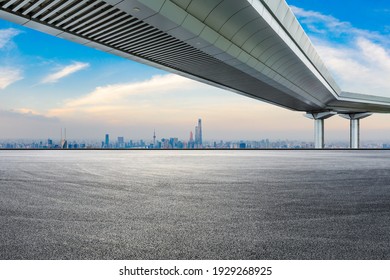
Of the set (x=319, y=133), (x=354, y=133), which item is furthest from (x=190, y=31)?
(x=354, y=133)

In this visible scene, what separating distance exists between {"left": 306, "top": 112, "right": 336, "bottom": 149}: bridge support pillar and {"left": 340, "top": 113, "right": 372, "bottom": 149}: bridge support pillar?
500 cm

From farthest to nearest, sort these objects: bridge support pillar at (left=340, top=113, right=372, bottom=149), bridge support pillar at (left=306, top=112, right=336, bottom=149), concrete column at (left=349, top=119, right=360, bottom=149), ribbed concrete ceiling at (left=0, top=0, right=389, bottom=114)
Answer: bridge support pillar at (left=340, top=113, right=372, bottom=149), bridge support pillar at (left=306, top=112, right=336, bottom=149), concrete column at (left=349, top=119, right=360, bottom=149), ribbed concrete ceiling at (left=0, top=0, right=389, bottom=114)

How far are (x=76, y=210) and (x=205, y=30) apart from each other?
12952 mm

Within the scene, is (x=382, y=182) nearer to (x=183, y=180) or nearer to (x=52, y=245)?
(x=183, y=180)

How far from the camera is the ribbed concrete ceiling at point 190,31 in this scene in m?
13.2

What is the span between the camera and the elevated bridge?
43.3 feet

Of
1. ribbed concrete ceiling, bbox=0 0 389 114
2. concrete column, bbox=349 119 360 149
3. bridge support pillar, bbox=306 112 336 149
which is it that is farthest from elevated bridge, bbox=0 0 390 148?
concrete column, bbox=349 119 360 149

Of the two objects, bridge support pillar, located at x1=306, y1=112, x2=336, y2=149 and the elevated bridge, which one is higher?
the elevated bridge

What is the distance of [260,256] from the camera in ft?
11.6

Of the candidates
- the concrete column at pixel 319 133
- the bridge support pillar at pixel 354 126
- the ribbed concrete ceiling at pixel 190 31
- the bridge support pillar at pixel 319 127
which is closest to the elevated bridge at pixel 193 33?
the ribbed concrete ceiling at pixel 190 31

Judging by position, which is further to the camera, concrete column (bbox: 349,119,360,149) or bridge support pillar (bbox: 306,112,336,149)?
bridge support pillar (bbox: 306,112,336,149)

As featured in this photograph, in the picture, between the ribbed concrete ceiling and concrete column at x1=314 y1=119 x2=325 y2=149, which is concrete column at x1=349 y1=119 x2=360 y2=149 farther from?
the ribbed concrete ceiling

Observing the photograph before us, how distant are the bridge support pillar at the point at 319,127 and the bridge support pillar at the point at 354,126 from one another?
16.4 ft

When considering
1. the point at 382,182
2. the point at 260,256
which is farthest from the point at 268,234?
the point at 382,182
